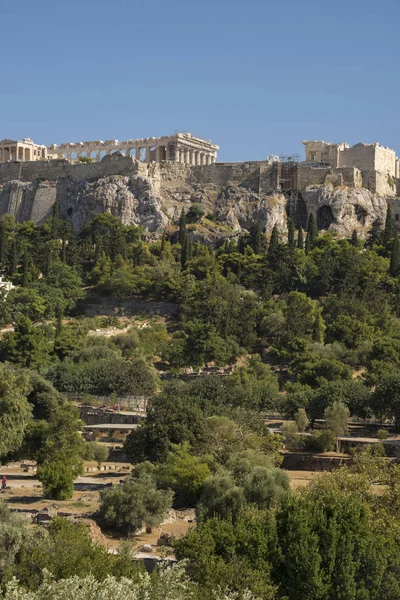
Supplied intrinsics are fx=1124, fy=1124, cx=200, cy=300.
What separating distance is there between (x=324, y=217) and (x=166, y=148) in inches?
742

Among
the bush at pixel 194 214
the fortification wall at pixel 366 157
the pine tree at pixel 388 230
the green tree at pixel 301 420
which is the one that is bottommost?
the green tree at pixel 301 420

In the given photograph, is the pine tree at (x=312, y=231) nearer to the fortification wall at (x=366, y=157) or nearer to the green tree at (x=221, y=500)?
the fortification wall at (x=366, y=157)

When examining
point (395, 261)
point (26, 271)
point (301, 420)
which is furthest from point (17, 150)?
point (301, 420)

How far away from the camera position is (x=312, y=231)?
92250 millimetres

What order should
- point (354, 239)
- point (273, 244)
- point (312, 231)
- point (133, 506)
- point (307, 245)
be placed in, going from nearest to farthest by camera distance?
point (133, 506)
point (273, 244)
point (307, 245)
point (354, 239)
point (312, 231)

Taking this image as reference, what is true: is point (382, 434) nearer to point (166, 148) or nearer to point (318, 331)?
point (318, 331)

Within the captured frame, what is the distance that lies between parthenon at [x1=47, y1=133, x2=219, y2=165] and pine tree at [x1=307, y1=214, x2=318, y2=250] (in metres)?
18.5

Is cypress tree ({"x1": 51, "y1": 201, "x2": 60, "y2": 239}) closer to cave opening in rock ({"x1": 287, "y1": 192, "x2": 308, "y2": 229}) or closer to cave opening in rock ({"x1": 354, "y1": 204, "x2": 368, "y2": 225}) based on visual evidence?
cave opening in rock ({"x1": 287, "y1": 192, "x2": 308, "y2": 229})

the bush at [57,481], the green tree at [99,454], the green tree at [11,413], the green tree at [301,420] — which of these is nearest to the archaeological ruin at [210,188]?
the green tree at [301,420]

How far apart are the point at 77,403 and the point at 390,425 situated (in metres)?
18.2

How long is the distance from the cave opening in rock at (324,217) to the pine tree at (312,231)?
14.8ft

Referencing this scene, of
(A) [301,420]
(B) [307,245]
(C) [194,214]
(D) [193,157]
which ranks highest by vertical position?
(D) [193,157]

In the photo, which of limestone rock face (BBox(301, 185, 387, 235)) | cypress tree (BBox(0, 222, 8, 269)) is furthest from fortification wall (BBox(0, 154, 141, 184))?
limestone rock face (BBox(301, 185, 387, 235))

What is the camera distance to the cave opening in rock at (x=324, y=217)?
9827 centimetres
